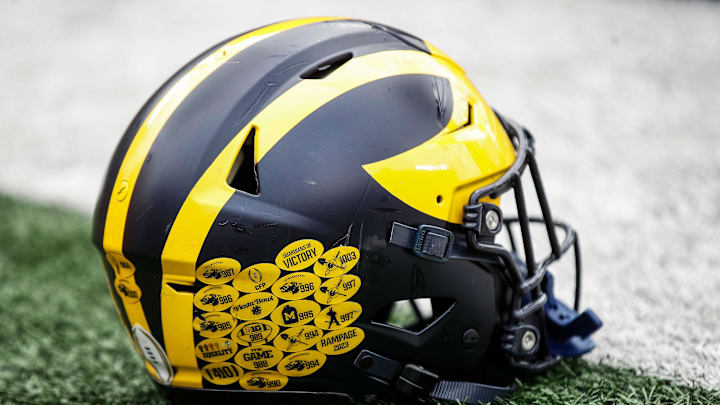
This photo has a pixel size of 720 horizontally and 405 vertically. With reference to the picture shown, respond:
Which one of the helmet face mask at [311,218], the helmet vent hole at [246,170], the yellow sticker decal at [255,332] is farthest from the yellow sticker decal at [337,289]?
Result: the helmet vent hole at [246,170]

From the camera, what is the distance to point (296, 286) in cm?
122

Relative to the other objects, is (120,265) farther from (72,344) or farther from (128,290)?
(72,344)

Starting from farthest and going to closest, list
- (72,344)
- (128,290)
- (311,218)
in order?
(72,344)
(128,290)
(311,218)

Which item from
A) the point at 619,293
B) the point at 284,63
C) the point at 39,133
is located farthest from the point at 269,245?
the point at 39,133

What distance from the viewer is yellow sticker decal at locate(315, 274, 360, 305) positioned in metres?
1.23

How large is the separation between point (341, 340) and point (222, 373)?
0.84 feet

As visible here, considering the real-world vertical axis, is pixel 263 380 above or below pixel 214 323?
below

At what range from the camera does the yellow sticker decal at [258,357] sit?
1273mm

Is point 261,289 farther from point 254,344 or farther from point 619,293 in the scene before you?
point 619,293

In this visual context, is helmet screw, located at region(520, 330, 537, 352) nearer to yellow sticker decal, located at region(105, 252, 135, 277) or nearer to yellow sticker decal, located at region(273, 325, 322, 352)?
yellow sticker decal, located at region(273, 325, 322, 352)

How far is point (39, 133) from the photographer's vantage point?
12.8 feet

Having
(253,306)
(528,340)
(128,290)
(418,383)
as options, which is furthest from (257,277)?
(528,340)

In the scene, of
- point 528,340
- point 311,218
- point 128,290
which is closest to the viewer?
point 311,218

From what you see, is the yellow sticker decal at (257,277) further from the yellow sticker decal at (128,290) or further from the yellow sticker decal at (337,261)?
the yellow sticker decal at (128,290)
